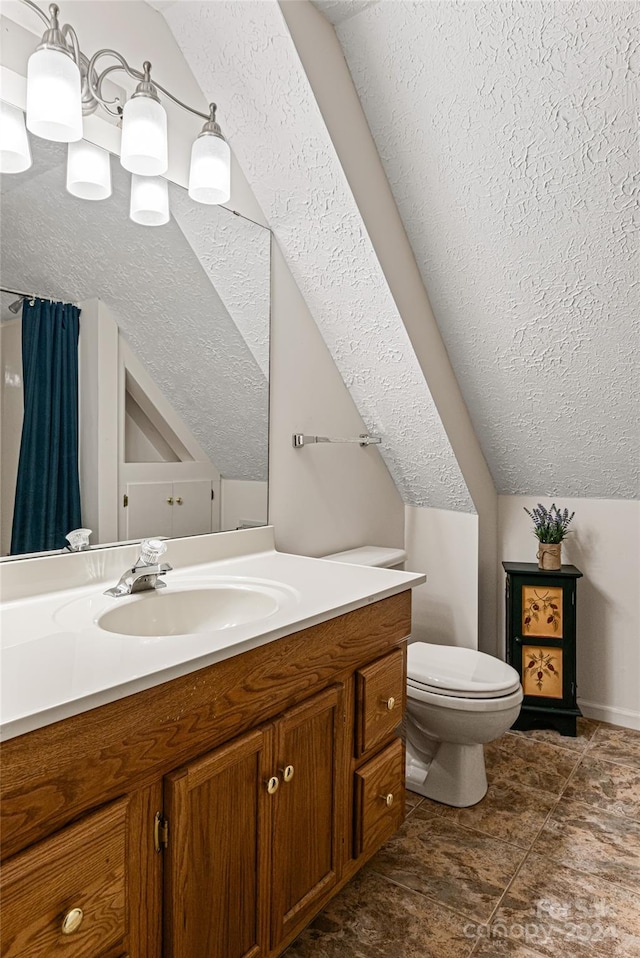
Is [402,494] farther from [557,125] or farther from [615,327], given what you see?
[557,125]

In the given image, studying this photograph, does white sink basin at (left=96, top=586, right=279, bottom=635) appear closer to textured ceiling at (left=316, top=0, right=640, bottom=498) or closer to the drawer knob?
the drawer knob

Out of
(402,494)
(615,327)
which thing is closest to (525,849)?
(402,494)

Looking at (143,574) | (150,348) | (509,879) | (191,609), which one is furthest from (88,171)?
(509,879)

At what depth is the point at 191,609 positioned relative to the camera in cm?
142

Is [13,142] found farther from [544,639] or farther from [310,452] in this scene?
[544,639]

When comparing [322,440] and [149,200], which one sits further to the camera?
[322,440]

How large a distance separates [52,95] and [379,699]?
1.47 m

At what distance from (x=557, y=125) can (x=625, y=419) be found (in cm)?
109

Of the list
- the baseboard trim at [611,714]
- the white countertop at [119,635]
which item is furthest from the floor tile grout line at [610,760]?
the white countertop at [119,635]

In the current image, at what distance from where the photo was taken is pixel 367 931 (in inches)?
57.4

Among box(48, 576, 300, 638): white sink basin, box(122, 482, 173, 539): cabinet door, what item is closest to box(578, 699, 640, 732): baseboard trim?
box(48, 576, 300, 638): white sink basin

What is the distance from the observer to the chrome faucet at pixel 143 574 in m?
1.34

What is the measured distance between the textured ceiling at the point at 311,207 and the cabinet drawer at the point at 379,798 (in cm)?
104

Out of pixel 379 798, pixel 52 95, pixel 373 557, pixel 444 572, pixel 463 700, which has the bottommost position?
pixel 379 798
